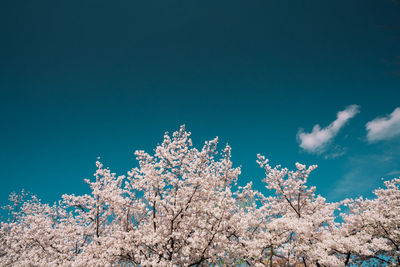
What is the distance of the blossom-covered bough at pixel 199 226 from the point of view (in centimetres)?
1052

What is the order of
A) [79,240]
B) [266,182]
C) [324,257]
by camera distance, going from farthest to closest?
1. [266,182]
2. [79,240]
3. [324,257]

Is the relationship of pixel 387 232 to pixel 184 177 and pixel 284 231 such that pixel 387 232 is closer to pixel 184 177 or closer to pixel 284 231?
pixel 284 231

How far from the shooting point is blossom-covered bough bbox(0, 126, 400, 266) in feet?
34.5

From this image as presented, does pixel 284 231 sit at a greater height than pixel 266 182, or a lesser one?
lesser

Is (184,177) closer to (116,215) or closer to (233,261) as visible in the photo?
(233,261)

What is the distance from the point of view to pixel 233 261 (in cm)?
1138

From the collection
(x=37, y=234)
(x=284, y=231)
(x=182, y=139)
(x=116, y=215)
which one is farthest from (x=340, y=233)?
(x=37, y=234)

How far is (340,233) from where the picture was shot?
13.4m

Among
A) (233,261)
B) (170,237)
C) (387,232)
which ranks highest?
(387,232)

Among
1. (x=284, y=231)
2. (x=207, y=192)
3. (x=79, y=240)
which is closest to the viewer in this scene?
(x=284, y=231)

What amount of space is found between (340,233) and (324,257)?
426 cm

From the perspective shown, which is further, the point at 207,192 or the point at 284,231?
the point at 207,192

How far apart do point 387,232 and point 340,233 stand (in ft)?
8.39

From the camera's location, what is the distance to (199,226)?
35.7ft
